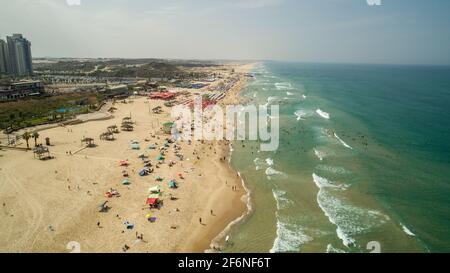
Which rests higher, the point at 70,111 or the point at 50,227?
the point at 70,111

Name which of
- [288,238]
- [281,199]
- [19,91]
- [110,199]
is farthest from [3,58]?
[288,238]

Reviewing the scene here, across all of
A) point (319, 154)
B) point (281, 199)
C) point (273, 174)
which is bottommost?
point (281, 199)

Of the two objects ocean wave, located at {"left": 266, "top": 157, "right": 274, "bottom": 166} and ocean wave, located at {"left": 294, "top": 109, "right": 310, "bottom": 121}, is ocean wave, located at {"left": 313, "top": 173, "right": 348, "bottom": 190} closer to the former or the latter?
ocean wave, located at {"left": 266, "top": 157, "right": 274, "bottom": 166}

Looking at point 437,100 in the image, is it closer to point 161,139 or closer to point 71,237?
point 161,139

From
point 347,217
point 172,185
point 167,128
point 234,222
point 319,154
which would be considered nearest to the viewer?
point 234,222

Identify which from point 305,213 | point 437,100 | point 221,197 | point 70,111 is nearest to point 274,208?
point 305,213

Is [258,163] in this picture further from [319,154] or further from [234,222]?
[234,222]

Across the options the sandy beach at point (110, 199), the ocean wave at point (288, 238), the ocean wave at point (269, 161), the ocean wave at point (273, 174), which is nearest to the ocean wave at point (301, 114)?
the sandy beach at point (110, 199)
